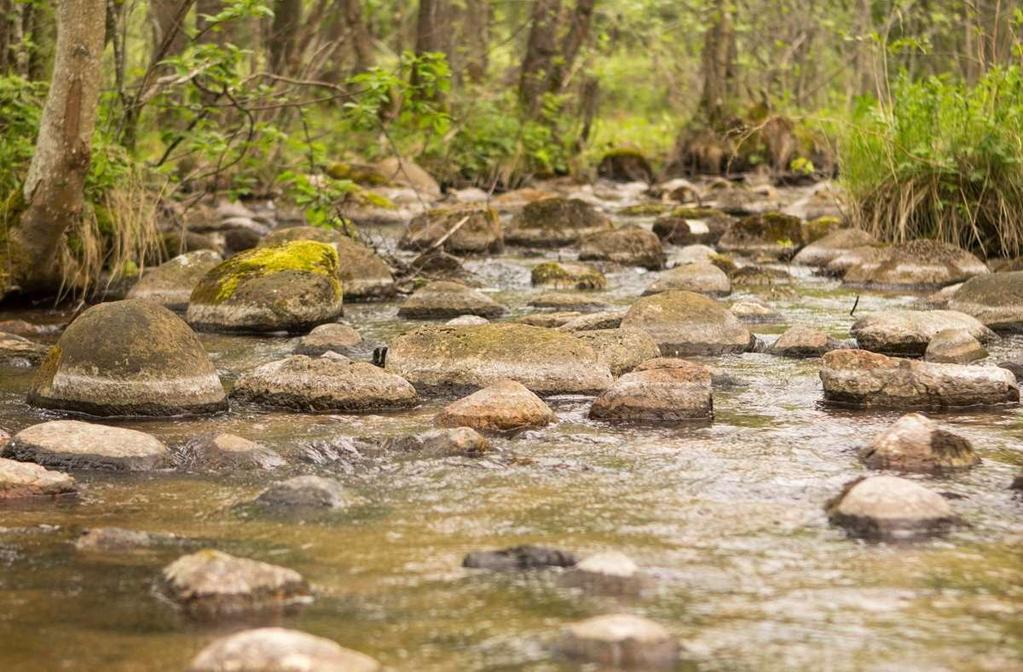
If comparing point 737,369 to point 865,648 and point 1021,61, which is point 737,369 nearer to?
point 865,648

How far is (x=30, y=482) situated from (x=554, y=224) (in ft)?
29.9

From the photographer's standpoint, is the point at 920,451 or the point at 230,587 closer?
the point at 230,587

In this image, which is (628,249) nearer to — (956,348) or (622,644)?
(956,348)

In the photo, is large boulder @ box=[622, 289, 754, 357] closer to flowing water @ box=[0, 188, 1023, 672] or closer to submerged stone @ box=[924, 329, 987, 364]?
submerged stone @ box=[924, 329, 987, 364]

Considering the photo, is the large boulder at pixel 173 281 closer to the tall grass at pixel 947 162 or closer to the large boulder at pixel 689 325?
the large boulder at pixel 689 325

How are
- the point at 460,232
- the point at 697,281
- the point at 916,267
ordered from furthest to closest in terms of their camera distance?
the point at 460,232 < the point at 916,267 < the point at 697,281

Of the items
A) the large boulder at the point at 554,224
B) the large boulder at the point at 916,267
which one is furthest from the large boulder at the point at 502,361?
the large boulder at the point at 554,224

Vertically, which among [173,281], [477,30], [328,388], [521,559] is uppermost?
[477,30]

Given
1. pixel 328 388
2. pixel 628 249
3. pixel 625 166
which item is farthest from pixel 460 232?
pixel 625 166

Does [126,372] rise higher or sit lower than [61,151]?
lower

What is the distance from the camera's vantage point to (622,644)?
289 cm

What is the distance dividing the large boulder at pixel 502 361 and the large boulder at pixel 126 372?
102cm

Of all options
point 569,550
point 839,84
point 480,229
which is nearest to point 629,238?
point 480,229

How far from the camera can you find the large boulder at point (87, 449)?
4.73 m
